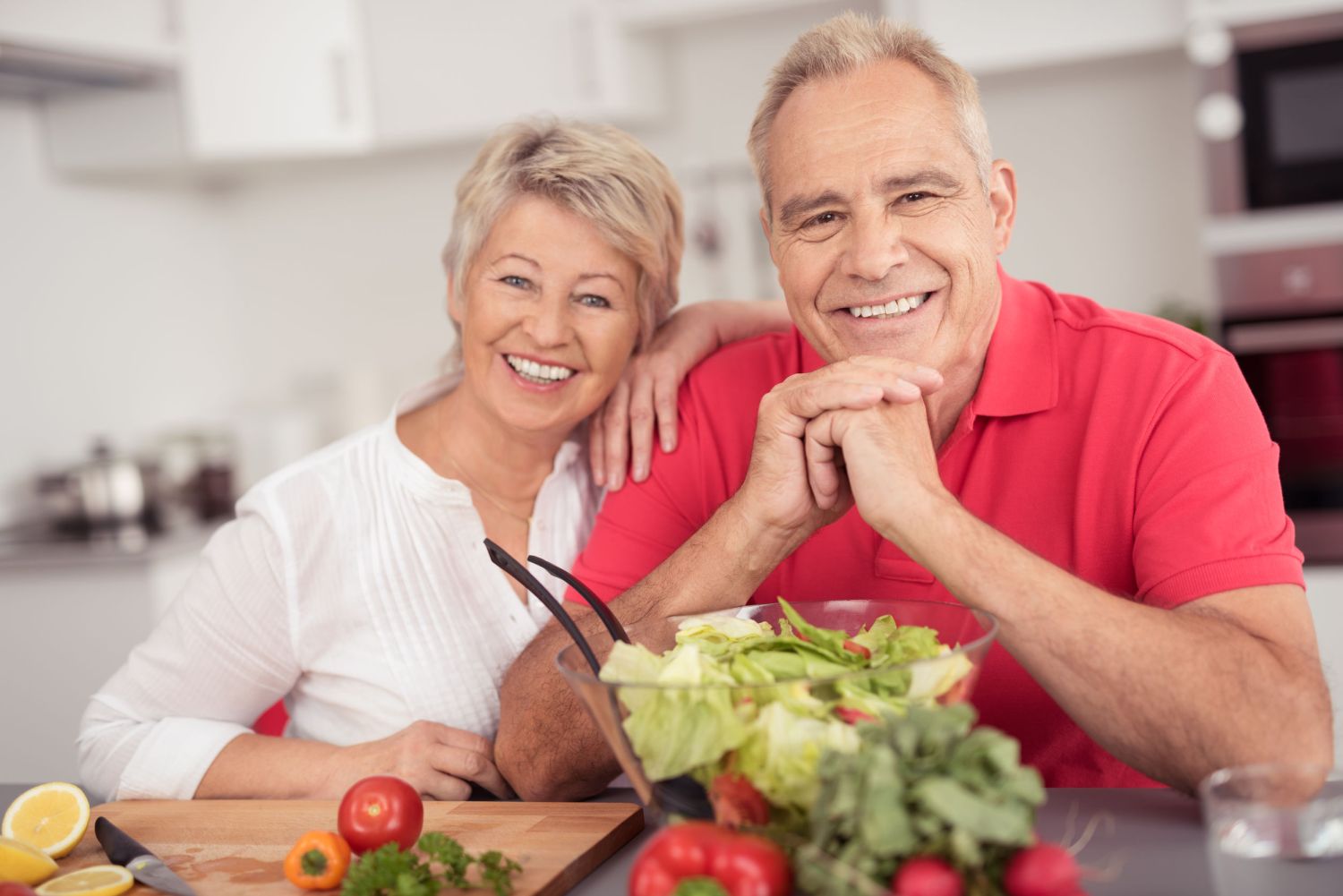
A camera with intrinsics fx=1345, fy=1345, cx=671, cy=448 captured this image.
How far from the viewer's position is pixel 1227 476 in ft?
4.36

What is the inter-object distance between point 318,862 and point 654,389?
2.59ft

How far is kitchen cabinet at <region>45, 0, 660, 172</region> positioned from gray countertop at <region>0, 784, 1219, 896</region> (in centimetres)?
272

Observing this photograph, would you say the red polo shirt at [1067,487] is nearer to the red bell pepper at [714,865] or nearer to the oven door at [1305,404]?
the red bell pepper at [714,865]

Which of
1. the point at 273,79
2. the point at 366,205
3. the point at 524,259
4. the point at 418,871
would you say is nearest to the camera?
the point at 418,871

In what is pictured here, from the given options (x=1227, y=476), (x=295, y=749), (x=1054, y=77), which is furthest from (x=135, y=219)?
(x=1227, y=476)

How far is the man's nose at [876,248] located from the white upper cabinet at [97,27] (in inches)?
85.4

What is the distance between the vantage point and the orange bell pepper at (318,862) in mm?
1117

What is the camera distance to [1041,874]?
826 millimetres

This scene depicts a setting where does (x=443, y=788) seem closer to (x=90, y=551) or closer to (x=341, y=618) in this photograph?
(x=341, y=618)

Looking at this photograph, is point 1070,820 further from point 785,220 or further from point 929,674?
point 785,220

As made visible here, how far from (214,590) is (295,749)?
250mm

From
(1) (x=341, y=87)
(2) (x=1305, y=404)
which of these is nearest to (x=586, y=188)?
(2) (x=1305, y=404)

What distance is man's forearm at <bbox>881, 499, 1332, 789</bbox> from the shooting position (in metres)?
1.15

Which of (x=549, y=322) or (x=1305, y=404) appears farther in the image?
(x=1305, y=404)
